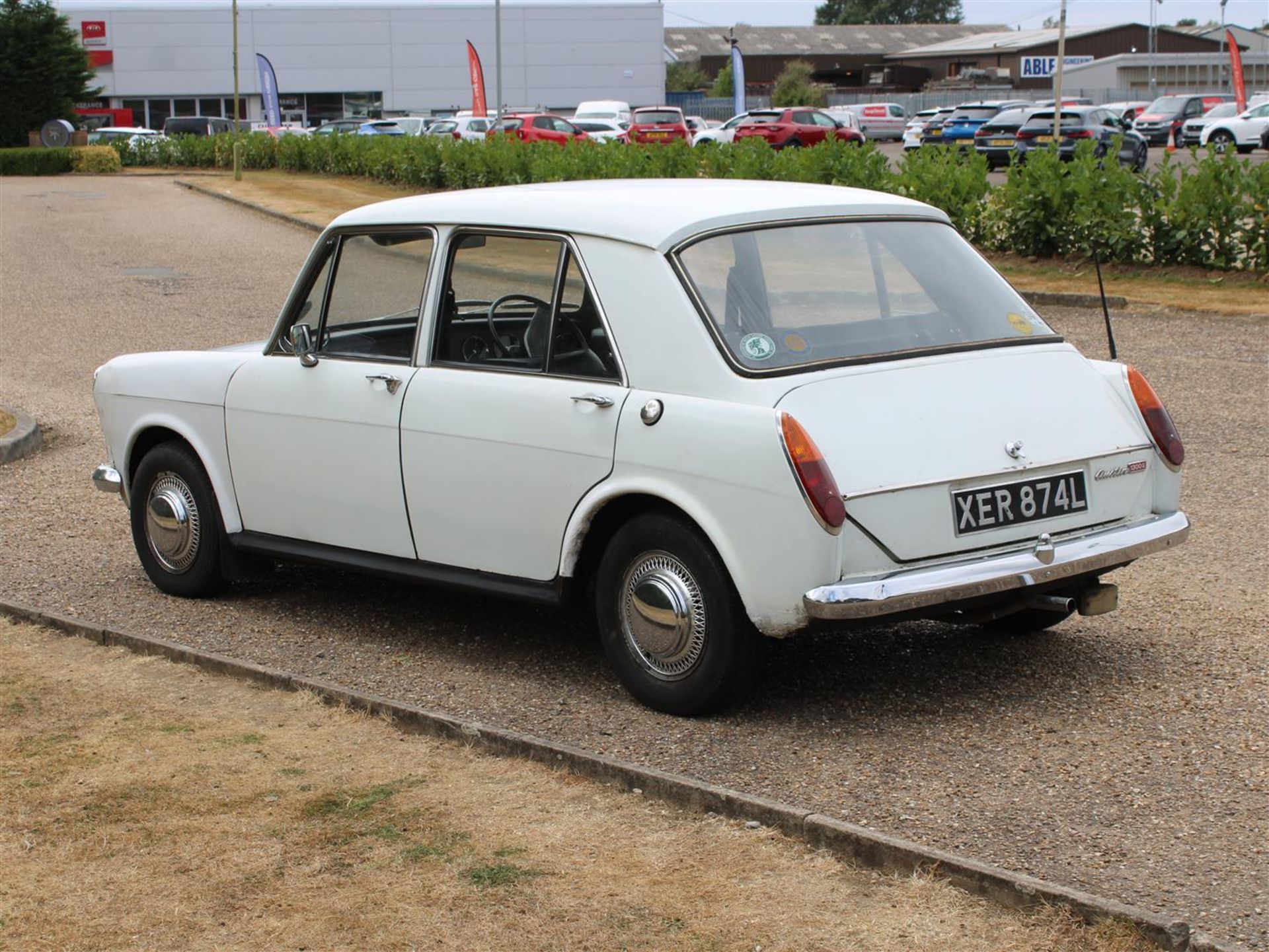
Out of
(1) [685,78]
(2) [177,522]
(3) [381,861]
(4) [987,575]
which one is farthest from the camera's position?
(1) [685,78]

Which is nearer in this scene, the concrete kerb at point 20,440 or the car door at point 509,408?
the car door at point 509,408

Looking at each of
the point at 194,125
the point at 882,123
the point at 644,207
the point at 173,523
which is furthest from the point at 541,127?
the point at 644,207

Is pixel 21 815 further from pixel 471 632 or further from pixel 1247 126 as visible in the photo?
pixel 1247 126

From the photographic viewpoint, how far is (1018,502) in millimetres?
5145

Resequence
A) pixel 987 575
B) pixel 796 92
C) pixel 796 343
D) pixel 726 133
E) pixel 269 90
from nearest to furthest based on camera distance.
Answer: pixel 987 575 → pixel 796 343 → pixel 726 133 → pixel 269 90 → pixel 796 92

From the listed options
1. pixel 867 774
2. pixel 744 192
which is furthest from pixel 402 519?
pixel 867 774

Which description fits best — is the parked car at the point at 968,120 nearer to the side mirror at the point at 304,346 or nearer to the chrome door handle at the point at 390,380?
the side mirror at the point at 304,346

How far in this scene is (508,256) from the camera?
5859 millimetres

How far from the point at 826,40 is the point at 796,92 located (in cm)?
3456

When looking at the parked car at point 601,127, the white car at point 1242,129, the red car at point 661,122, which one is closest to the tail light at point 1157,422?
the red car at point 661,122

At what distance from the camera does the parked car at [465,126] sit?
49.6 metres

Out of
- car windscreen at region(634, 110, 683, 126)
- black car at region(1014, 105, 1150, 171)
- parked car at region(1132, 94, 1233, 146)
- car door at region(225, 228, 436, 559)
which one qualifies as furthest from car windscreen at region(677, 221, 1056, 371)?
parked car at region(1132, 94, 1233, 146)

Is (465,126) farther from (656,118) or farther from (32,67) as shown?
(32,67)

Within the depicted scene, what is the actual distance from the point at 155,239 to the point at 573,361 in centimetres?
2246
